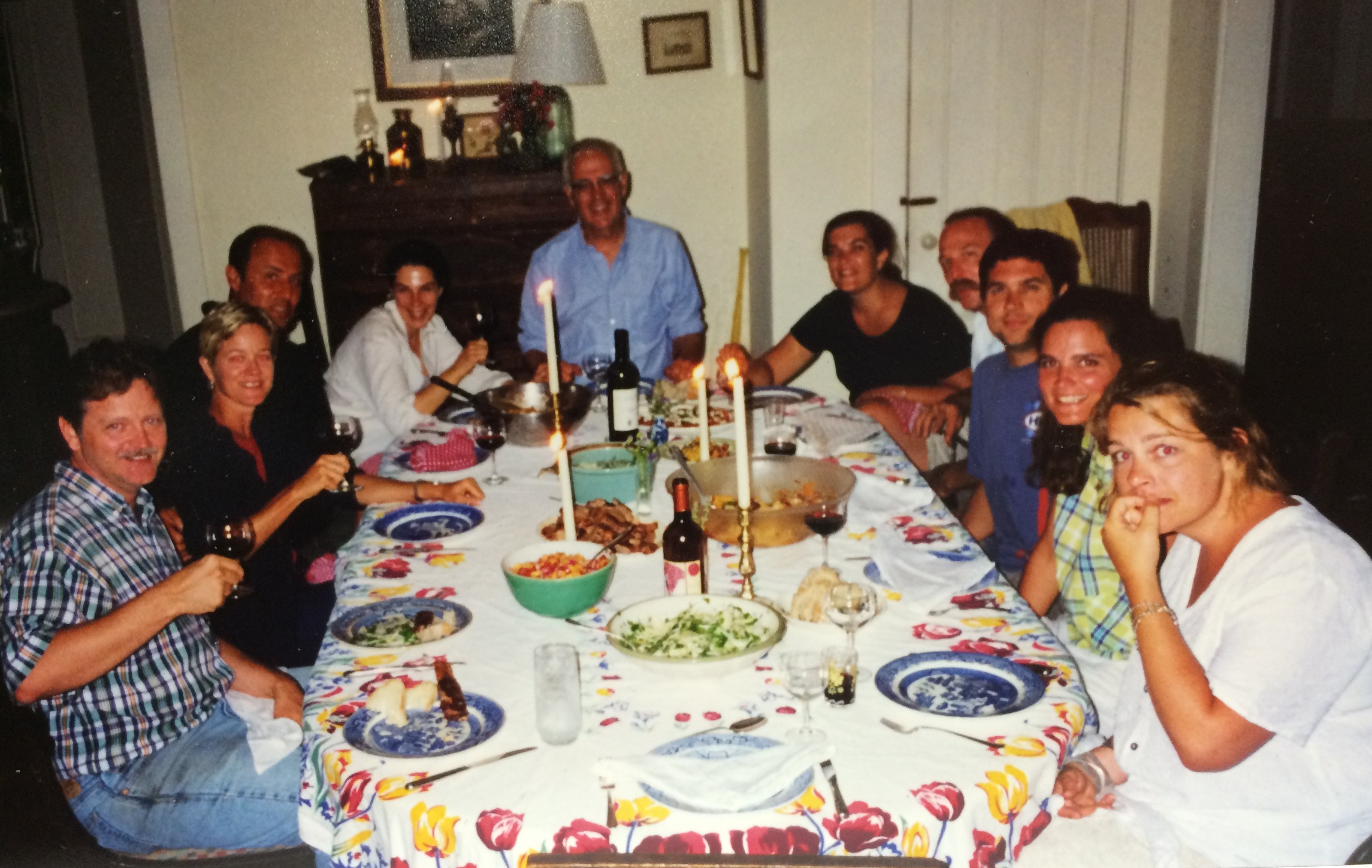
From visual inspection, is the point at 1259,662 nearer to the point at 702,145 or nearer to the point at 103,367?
the point at 103,367

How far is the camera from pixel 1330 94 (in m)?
3.63

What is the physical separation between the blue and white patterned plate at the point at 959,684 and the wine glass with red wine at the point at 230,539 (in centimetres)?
108

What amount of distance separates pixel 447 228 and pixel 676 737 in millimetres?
3461

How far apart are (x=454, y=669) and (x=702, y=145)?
3.85 meters

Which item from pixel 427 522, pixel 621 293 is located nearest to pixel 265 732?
pixel 427 522

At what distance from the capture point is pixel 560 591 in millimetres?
1661

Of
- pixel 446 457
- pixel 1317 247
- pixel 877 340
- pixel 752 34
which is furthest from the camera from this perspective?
pixel 752 34

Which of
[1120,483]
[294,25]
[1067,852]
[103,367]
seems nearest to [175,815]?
[103,367]

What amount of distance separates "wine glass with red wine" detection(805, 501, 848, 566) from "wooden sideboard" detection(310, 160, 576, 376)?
9.27ft

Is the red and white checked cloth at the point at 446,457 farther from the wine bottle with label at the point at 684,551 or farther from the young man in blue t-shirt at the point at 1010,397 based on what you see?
the young man in blue t-shirt at the point at 1010,397

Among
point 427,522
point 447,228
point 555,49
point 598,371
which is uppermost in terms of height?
point 555,49

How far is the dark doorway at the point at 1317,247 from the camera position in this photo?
3.51 metres

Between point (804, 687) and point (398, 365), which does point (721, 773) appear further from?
point (398, 365)

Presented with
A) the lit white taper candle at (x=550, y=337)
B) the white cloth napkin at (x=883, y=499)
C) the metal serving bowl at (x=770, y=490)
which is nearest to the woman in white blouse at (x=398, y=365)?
the lit white taper candle at (x=550, y=337)
